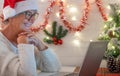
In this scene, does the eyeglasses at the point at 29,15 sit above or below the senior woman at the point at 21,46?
above

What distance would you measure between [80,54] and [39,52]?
1.34 m

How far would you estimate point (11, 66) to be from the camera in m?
1.26

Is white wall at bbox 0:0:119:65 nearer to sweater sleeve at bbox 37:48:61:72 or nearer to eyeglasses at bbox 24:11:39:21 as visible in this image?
sweater sleeve at bbox 37:48:61:72

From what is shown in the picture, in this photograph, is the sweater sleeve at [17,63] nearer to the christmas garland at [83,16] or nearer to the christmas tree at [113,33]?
the christmas tree at [113,33]

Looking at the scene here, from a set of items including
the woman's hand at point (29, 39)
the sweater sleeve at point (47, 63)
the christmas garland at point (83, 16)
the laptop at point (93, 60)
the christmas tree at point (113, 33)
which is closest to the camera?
the laptop at point (93, 60)

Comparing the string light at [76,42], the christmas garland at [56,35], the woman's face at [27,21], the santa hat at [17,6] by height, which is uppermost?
the santa hat at [17,6]

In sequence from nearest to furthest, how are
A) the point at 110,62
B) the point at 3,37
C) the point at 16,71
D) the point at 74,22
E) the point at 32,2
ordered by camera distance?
the point at 16,71
the point at 3,37
the point at 32,2
the point at 110,62
the point at 74,22

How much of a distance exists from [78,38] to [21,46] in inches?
63.3

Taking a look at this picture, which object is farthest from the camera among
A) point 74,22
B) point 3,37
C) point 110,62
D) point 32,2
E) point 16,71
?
point 74,22

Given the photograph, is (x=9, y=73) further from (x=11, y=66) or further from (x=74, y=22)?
(x=74, y=22)

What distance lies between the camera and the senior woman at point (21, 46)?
1267 millimetres

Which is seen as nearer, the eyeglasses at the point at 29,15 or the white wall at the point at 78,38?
the eyeglasses at the point at 29,15

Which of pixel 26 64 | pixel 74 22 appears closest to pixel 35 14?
pixel 26 64

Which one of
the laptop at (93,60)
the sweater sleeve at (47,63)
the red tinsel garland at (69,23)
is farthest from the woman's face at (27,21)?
the red tinsel garland at (69,23)
